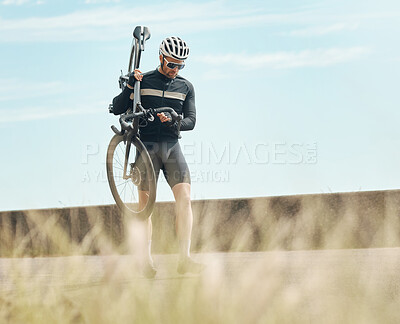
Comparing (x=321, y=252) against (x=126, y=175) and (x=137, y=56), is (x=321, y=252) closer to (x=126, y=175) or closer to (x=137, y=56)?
(x=126, y=175)

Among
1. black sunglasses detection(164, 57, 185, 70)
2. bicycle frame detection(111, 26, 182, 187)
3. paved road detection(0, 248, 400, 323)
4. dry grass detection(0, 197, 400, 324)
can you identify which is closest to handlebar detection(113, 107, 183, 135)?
bicycle frame detection(111, 26, 182, 187)

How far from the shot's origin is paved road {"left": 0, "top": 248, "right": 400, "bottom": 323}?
3.39 metres

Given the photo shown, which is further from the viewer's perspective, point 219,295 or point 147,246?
point 147,246

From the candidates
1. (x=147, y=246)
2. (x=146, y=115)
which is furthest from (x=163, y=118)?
(x=147, y=246)

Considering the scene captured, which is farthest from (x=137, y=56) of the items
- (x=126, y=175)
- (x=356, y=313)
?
(x=356, y=313)

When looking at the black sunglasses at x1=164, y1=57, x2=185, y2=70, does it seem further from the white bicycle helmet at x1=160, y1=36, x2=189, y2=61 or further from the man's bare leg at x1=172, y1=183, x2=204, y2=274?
the man's bare leg at x1=172, y1=183, x2=204, y2=274

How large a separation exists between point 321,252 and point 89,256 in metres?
3.00

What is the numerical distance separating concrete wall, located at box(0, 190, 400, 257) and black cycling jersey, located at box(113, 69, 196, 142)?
1.87 m

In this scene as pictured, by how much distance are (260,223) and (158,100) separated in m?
2.78

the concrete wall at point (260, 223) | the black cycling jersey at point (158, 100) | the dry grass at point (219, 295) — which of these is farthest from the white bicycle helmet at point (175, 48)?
the concrete wall at point (260, 223)

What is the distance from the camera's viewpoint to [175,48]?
17.7 feet

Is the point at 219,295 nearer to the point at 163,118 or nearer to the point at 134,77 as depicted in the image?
the point at 163,118

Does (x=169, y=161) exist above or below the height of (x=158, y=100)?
below

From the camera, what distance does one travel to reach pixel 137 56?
5.83 m
